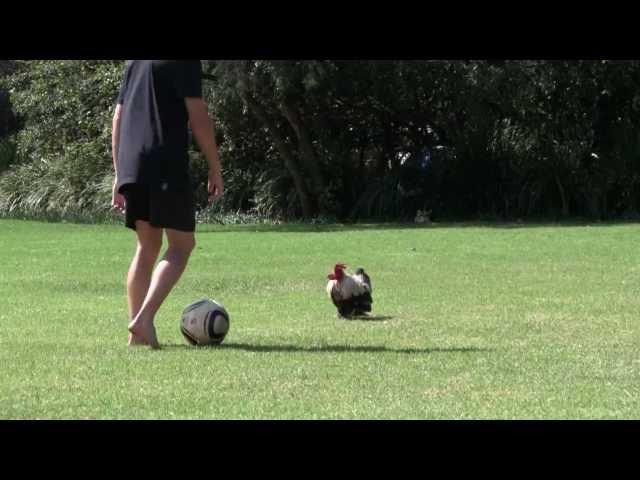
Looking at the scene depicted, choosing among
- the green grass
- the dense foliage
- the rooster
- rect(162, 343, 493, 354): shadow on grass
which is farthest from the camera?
the dense foliage

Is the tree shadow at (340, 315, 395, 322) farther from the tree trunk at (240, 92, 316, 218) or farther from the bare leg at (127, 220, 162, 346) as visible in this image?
the tree trunk at (240, 92, 316, 218)

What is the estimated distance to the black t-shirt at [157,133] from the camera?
26.1 ft

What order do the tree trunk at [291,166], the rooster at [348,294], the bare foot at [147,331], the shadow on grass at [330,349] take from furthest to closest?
the tree trunk at [291,166] → the rooster at [348,294] → the bare foot at [147,331] → the shadow on grass at [330,349]

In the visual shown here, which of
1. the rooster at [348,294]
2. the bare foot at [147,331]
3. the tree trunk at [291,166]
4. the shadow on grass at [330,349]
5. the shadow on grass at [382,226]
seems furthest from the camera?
the tree trunk at [291,166]

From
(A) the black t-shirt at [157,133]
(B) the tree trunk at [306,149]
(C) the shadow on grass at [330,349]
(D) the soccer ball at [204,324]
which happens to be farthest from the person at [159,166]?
(B) the tree trunk at [306,149]

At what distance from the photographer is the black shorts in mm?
7984

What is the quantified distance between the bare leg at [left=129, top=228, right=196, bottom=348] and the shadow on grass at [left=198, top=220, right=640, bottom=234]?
16.3 metres

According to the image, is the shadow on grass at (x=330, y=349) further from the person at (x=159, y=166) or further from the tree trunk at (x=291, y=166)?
the tree trunk at (x=291, y=166)

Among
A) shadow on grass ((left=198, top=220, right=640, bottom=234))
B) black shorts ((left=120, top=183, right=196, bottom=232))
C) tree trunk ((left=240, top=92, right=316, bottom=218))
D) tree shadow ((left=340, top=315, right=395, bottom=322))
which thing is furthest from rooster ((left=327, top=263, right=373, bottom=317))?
tree trunk ((left=240, top=92, right=316, bottom=218))

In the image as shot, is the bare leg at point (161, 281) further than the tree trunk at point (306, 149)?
No

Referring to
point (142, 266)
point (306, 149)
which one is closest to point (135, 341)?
point (142, 266)

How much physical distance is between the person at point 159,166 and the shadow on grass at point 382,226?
53.4 feet

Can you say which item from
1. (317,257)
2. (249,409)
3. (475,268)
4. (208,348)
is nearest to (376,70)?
(317,257)

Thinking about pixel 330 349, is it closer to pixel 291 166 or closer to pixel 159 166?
pixel 159 166
